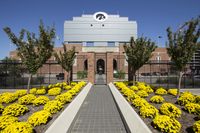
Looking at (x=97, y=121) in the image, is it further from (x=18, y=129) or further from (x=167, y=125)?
(x=18, y=129)

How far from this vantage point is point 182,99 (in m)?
10.5

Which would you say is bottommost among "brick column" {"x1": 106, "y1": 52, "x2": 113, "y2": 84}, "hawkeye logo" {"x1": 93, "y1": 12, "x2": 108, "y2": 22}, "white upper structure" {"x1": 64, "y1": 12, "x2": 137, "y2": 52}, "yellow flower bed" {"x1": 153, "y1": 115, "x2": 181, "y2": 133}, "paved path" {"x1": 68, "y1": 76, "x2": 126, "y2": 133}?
"paved path" {"x1": 68, "y1": 76, "x2": 126, "y2": 133}

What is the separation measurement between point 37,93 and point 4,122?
743cm

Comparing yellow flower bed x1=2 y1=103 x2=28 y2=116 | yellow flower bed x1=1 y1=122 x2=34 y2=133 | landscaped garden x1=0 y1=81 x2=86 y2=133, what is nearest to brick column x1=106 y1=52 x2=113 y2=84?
landscaped garden x1=0 y1=81 x2=86 y2=133

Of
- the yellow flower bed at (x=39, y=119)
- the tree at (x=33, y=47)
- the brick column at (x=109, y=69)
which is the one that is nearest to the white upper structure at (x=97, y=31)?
the brick column at (x=109, y=69)

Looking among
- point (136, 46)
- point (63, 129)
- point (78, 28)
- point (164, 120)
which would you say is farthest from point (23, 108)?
point (78, 28)

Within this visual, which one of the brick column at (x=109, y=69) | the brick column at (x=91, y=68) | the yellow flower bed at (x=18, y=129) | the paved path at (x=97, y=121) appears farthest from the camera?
the brick column at (x=109, y=69)

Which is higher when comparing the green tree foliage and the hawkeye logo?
the hawkeye logo

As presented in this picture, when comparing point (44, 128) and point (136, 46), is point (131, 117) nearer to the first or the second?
point (44, 128)

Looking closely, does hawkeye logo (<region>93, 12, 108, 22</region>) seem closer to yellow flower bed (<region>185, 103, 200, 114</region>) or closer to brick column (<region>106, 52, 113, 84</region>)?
brick column (<region>106, 52, 113, 84</region>)

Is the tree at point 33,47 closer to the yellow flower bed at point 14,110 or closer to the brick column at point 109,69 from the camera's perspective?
the yellow flower bed at point 14,110

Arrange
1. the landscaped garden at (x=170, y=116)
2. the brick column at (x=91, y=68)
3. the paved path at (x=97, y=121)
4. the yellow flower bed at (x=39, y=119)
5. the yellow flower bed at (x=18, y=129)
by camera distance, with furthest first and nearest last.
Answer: the brick column at (x=91, y=68) → the paved path at (x=97, y=121) → the yellow flower bed at (x=39, y=119) → the landscaped garden at (x=170, y=116) → the yellow flower bed at (x=18, y=129)

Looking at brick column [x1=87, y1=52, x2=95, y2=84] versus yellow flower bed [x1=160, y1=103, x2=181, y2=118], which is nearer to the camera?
yellow flower bed [x1=160, y1=103, x2=181, y2=118]

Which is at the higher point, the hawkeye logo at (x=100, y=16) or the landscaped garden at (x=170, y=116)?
the hawkeye logo at (x=100, y=16)
